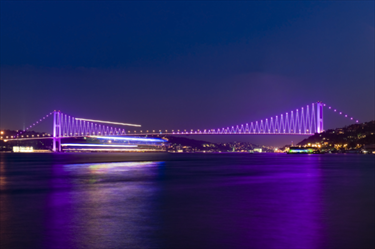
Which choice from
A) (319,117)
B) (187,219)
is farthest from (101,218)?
(319,117)

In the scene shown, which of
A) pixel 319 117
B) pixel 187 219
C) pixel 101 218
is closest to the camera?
pixel 187 219

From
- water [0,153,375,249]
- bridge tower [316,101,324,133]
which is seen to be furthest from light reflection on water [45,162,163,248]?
bridge tower [316,101,324,133]

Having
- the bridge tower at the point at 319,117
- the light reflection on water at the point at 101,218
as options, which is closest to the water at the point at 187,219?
the light reflection on water at the point at 101,218

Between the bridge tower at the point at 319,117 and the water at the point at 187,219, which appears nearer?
the water at the point at 187,219

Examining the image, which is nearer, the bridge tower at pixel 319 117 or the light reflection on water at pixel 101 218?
the light reflection on water at pixel 101 218

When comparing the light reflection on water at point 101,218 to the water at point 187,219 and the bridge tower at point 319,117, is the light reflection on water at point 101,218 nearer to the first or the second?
the water at point 187,219

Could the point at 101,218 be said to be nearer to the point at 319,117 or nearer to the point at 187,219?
the point at 187,219

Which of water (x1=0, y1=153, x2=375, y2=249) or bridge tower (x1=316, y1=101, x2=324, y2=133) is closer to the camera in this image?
water (x1=0, y1=153, x2=375, y2=249)

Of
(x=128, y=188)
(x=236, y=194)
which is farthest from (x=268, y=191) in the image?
(x=128, y=188)

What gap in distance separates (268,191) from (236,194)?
1.75m

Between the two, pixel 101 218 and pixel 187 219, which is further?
pixel 101 218

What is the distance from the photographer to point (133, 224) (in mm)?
8641

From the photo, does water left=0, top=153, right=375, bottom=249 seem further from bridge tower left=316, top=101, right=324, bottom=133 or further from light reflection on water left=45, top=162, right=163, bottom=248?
bridge tower left=316, top=101, right=324, bottom=133

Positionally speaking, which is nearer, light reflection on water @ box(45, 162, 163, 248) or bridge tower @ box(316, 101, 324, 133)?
light reflection on water @ box(45, 162, 163, 248)
